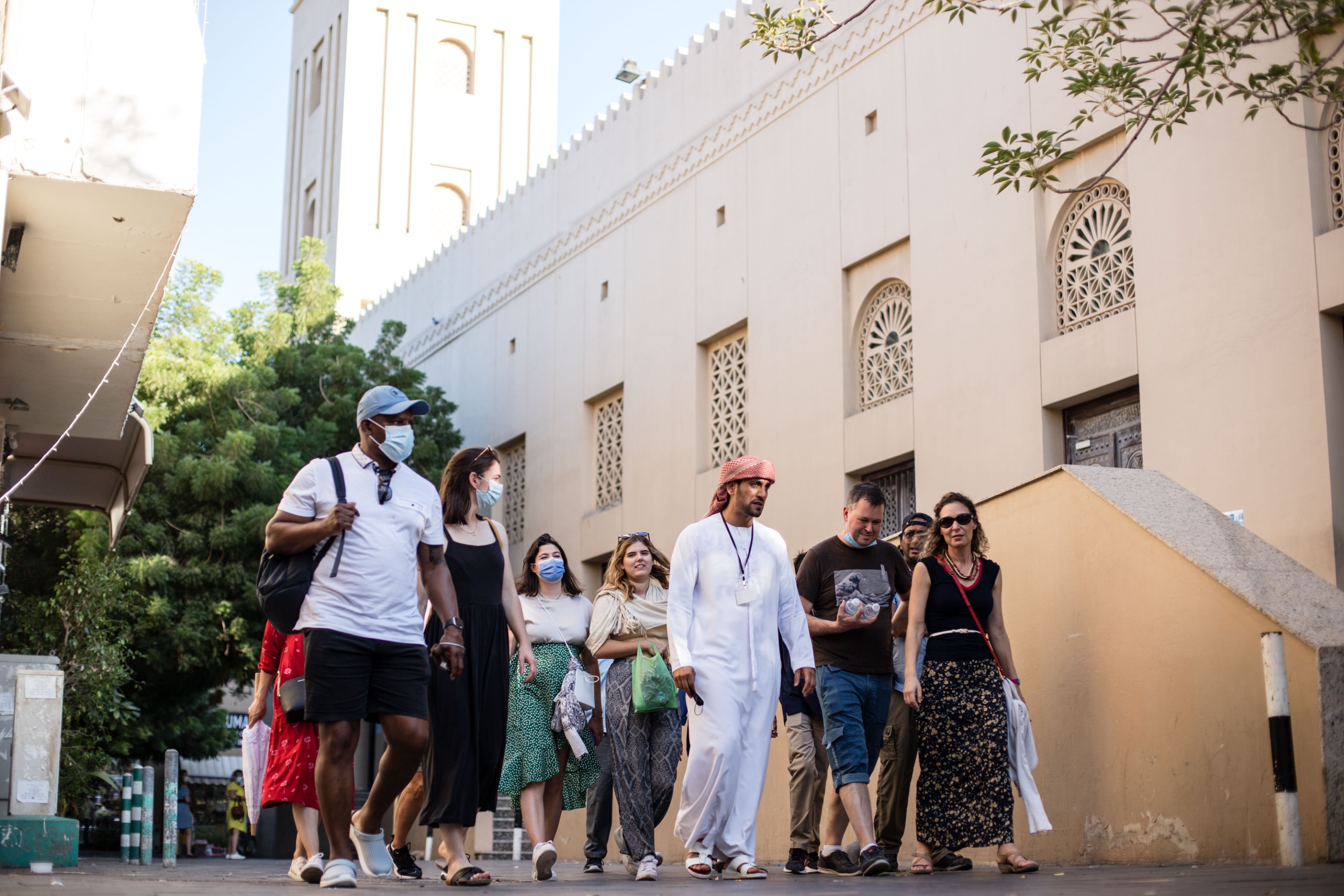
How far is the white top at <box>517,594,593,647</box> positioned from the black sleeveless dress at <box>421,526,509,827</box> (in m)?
0.74

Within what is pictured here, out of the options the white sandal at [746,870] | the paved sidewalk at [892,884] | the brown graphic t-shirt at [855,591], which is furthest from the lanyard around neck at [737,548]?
the paved sidewalk at [892,884]

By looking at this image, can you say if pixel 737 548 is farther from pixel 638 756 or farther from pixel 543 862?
pixel 543 862

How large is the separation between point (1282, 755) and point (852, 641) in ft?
6.77

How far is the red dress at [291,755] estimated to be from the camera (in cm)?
662

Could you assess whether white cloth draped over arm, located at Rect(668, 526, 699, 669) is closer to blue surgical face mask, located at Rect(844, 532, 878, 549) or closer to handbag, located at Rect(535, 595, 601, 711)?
handbag, located at Rect(535, 595, 601, 711)

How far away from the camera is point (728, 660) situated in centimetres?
659

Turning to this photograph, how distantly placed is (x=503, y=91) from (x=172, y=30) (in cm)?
2768

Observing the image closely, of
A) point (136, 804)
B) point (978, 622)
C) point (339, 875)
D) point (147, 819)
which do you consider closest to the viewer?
point (339, 875)

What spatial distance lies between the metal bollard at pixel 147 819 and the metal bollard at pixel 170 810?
0.78 meters

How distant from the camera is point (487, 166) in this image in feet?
115

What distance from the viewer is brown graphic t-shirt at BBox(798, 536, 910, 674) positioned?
7.23 metres

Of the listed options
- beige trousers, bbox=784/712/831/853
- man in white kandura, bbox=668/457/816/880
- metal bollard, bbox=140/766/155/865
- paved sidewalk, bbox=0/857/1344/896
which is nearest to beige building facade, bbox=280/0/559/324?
metal bollard, bbox=140/766/155/865

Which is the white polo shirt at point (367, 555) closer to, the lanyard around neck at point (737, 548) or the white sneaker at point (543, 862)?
the white sneaker at point (543, 862)

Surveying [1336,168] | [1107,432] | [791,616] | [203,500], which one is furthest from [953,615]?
[203,500]
